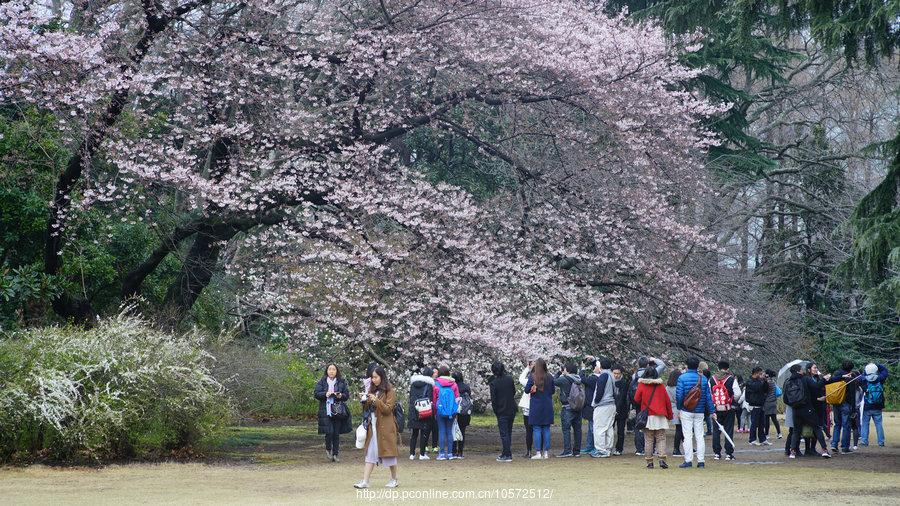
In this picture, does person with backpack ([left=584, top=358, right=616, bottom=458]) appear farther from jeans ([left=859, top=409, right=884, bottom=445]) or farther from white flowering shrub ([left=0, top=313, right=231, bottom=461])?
white flowering shrub ([left=0, top=313, right=231, bottom=461])

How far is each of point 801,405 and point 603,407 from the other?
2.99 m

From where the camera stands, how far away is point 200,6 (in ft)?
55.6

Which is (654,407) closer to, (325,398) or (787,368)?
(787,368)

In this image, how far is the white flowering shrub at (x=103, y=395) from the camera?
41.7 feet

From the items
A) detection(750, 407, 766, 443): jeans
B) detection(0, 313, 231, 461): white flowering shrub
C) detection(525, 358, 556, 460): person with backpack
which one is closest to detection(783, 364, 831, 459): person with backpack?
detection(750, 407, 766, 443): jeans

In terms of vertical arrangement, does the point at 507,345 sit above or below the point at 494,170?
below

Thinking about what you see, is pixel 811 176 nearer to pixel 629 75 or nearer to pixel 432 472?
pixel 629 75

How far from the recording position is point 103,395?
1316 centimetres

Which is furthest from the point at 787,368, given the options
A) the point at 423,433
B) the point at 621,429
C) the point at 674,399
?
the point at 423,433

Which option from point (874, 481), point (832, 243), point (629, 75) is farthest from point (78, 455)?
point (832, 243)

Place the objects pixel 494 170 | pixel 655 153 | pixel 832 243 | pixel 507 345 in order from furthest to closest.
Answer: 1. pixel 832 243
2. pixel 494 170
3. pixel 655 153
4. pixel 507 345

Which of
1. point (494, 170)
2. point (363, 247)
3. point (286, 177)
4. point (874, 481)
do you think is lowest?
point (874, 481)

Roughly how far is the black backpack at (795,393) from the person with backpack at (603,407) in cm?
262

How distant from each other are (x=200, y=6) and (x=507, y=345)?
296 inches
